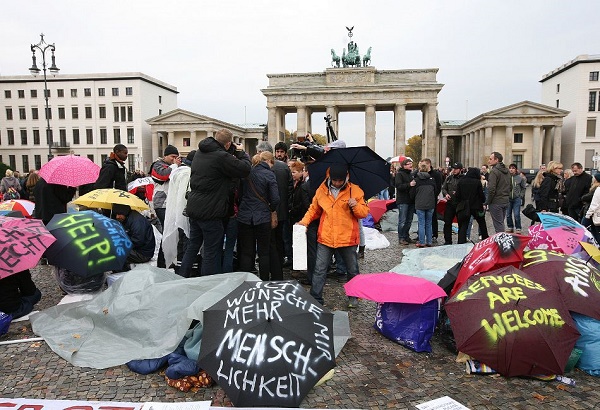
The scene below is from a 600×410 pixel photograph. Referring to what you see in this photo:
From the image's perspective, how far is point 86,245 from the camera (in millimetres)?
5344

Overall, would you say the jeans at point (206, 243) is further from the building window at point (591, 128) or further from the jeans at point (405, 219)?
the building window at point (591, 128)

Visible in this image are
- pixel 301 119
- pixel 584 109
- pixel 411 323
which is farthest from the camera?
pixel 584 109

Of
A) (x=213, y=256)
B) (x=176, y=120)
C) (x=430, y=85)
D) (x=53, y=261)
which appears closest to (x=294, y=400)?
(x=213, y=256)

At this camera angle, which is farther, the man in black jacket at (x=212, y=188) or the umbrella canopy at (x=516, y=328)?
the man in black jacket at (x=212, y=188)

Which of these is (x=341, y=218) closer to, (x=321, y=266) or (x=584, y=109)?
(x=321, y=266)

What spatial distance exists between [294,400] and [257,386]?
0.94ft

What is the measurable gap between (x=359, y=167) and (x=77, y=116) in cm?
6883

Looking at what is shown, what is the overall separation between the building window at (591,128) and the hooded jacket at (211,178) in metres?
64.8

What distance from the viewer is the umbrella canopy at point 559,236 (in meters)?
5.76

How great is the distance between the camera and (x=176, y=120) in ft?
194

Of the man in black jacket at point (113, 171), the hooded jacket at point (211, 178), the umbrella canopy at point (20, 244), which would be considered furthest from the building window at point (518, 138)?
the umbrella canopy at point (20, 244)

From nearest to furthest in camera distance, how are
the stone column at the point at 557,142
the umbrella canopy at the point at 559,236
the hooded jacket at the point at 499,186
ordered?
the umbrella canopy at the point at 559,236 → the hooded jacket at the point at 499,186 → the stone column at the point at 557,142

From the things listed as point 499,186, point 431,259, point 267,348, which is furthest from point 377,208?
point 267,348

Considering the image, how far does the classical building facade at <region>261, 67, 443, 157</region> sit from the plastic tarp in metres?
46.8
